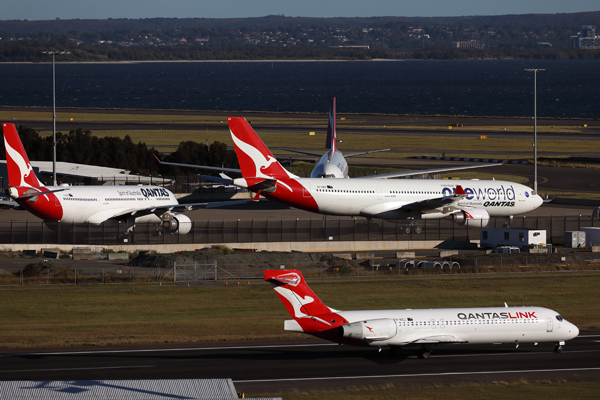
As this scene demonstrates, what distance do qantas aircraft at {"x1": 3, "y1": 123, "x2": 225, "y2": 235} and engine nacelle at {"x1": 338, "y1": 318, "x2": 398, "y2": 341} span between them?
3533cm

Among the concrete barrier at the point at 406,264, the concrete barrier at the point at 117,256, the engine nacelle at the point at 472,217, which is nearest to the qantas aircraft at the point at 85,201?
the concrete barrier at the point at 117,256

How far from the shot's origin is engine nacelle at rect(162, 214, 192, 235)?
236 feet

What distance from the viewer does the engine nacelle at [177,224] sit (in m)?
71.8

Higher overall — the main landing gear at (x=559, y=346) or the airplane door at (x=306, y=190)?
the airplane door at (x=306, y=190)

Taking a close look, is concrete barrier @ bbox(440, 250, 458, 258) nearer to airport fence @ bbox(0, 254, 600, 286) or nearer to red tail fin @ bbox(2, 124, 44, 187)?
airport fence @ bbox(0, 254, 600, 286)

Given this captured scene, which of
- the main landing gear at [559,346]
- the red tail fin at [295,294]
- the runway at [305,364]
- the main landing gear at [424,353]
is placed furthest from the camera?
the main landing gear at [559,346]

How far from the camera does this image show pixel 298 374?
3662 centimetres

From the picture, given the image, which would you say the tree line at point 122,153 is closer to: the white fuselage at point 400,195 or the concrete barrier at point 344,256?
the white fuselage at point 400,195

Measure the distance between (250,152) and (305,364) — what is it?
96.3 ft

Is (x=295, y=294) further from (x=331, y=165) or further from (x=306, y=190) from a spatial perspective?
(x=331, y=165)

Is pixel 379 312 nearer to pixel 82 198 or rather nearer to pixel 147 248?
pixel 147 248

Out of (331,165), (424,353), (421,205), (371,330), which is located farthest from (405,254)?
(371,330)

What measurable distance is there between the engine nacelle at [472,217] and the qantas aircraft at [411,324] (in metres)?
32.9

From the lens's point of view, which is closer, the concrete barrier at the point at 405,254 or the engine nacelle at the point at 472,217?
the concrete barrier at the point at 405,254
